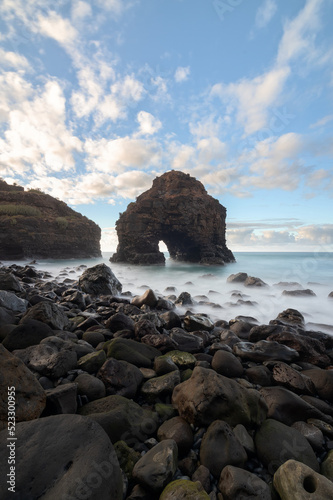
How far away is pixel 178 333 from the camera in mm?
4375

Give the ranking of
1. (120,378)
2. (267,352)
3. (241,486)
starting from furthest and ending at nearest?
1. (267,352)
2. (120,378)
3. (241,486)

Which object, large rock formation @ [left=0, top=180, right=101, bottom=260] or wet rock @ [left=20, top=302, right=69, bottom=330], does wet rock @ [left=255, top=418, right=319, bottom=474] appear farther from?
large rock formation @ [left=0, top=180, right=101, bottom=260]

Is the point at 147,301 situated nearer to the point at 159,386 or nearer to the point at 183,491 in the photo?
the point at 159,386

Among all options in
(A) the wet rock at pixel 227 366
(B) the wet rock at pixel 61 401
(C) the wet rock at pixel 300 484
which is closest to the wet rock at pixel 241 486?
(C) the wet rock at pixel 300 484

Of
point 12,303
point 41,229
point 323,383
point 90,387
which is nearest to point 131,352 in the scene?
point 90,387

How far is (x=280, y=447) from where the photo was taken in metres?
2.00

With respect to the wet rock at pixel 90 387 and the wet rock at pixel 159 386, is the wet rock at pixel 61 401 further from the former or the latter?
the wet rock at pixel 159 386

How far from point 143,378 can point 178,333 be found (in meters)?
1.60

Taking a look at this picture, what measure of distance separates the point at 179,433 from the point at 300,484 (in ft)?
3.28

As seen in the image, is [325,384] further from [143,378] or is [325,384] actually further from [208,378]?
[143,378]

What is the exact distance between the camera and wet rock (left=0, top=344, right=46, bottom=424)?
5.74 feet

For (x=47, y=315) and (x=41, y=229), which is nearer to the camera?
(x=47, y=315)

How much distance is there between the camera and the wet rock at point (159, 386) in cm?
265

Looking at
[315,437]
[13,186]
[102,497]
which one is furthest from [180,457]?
[13,186]
